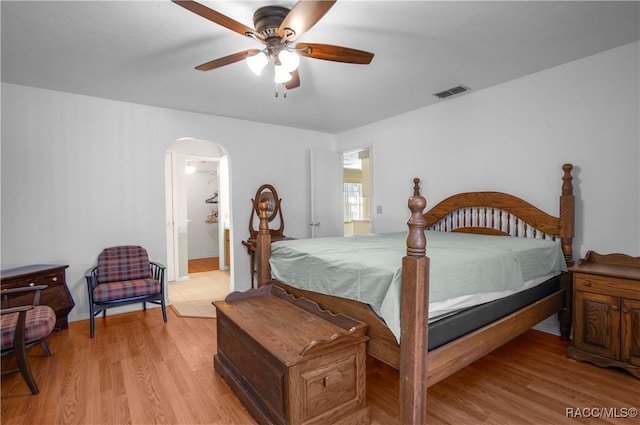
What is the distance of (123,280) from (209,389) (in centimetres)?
205

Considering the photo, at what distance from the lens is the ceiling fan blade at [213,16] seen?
150 cm

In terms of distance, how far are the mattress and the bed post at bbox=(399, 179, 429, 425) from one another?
0.06 meters

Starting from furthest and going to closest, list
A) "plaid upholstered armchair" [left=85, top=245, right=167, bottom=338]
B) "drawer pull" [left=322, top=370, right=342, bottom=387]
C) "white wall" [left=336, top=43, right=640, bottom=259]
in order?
"plaid upholstered armchair" [left=85, top=245, right=167, bottom=338]
"white wall" [left=336, top=43, right=640, bottom=259]
"drawer pull" [left=322, top=370, right=342, bottom=387]

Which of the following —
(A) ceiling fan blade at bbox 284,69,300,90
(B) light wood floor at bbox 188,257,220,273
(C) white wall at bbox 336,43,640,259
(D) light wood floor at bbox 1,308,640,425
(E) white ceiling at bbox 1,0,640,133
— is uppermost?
(E) white ceiling at bbox 1,0,640,133

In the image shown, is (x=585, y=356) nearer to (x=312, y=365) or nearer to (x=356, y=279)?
(x=356, y=279)

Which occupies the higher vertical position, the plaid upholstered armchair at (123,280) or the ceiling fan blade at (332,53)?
the ceiling fan blade at (332,53)

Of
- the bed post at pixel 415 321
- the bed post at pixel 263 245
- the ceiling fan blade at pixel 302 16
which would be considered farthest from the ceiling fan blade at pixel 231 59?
the bed post at pixel 415 321

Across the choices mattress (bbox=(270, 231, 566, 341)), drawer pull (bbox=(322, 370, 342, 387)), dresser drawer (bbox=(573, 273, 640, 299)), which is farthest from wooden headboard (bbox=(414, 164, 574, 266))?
drawer pull (bbox=(322, 370, 342, 387))

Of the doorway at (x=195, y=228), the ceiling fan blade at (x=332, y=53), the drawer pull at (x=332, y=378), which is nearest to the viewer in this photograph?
the drawer pull at (x=332, y=378)

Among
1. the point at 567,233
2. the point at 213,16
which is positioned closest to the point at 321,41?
the point at 213,16

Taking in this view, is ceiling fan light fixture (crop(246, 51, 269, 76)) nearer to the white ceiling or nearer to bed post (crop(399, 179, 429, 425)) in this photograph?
the white ceiling

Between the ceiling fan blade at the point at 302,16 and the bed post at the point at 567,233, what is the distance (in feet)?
8.31

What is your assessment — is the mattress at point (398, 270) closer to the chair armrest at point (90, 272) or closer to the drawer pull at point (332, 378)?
the drawer pull at point (332, 378)

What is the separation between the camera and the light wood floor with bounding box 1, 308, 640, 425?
1.87 metres
